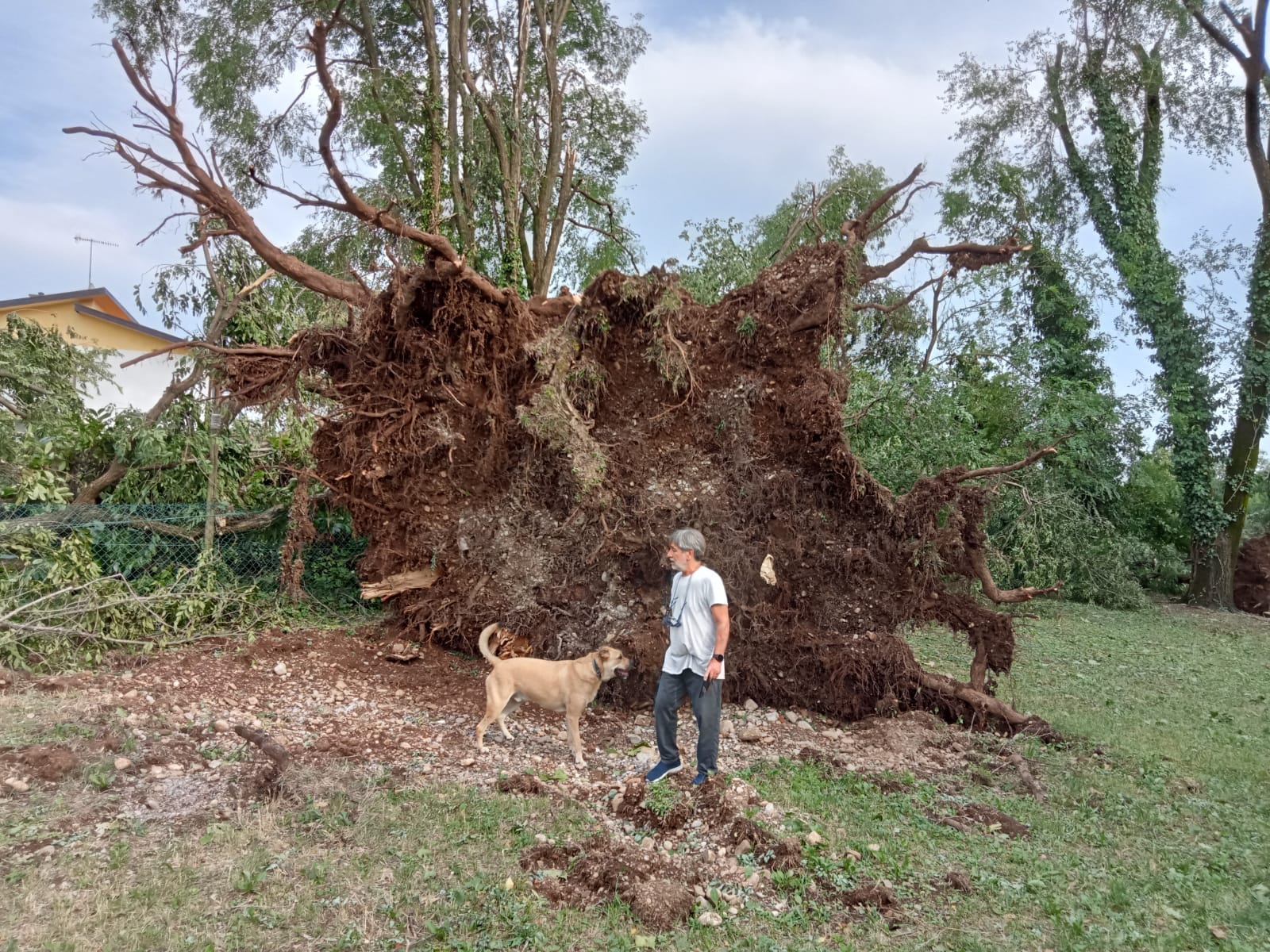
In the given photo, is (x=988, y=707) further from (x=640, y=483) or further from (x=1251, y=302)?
(x=1251, y=302)

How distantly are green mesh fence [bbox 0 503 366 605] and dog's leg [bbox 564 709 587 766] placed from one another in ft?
16.8

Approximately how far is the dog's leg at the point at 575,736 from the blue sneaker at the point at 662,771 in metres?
0.57

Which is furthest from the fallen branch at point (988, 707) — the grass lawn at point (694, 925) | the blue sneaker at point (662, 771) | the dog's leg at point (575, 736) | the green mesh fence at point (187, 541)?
the green mesh fence at point (187, 541)

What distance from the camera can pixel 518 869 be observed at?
13.3ft

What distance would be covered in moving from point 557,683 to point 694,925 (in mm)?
2453

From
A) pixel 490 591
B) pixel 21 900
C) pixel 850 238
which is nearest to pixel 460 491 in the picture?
pixel 490 591

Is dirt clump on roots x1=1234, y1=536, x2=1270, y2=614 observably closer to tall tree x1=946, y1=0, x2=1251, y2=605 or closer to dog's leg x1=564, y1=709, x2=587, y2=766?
tall tree x1=946, y1=0, x2=1251, y2=605

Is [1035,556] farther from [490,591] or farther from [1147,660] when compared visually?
[490,591]

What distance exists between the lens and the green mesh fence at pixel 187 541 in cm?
862

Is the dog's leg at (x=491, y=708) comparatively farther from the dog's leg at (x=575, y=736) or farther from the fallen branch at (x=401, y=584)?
the fallen branch at (x=401, y=584)

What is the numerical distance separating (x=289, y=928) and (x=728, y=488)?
5273mm

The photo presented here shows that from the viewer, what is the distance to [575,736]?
5855mm

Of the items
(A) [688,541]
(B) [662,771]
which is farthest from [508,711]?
(A) [688,541]

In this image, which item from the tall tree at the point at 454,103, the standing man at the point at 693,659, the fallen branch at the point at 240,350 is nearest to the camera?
the standing man at the point at 693,659
